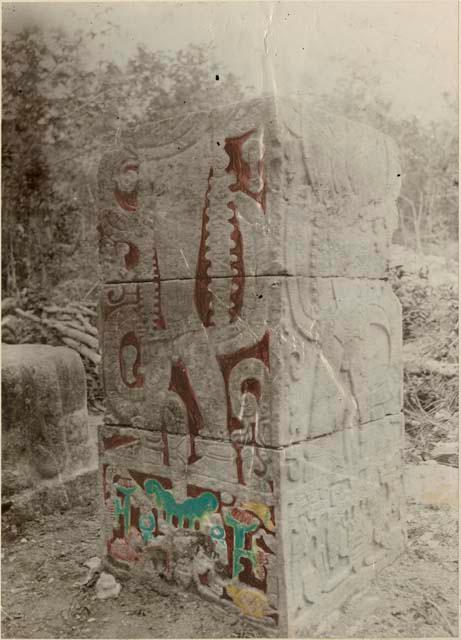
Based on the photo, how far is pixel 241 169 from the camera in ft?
10.3

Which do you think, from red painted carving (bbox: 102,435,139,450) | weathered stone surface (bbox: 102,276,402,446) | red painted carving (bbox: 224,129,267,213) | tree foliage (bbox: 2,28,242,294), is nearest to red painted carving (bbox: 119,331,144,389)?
weathered stone surface (bbox: 102,276,402,446)

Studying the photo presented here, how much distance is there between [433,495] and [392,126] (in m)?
3.61

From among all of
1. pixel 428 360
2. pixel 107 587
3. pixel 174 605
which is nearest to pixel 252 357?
pixel 174 605

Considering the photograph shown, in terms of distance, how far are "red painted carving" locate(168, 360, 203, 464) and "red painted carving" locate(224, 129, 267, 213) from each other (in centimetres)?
96

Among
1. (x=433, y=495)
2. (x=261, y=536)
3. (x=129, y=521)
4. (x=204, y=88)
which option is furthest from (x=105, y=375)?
(x=204, y=88)

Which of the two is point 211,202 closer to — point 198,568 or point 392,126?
point 198,568

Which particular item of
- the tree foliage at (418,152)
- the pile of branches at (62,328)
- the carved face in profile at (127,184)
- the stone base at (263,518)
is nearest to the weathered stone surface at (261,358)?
the stone base at (263,518)

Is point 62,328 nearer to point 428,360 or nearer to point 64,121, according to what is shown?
point 64,121

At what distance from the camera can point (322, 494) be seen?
3.32 meters

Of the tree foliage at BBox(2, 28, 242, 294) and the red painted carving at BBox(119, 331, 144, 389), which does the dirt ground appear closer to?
the red painted carving at BBox(119, 331, 144, 389)

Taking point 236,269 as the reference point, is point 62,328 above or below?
below

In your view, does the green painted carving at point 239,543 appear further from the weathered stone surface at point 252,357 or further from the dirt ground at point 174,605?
the dirt ground at point 174,605

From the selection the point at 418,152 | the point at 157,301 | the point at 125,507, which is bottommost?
the point at 125,507

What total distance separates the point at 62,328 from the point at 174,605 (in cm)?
470
